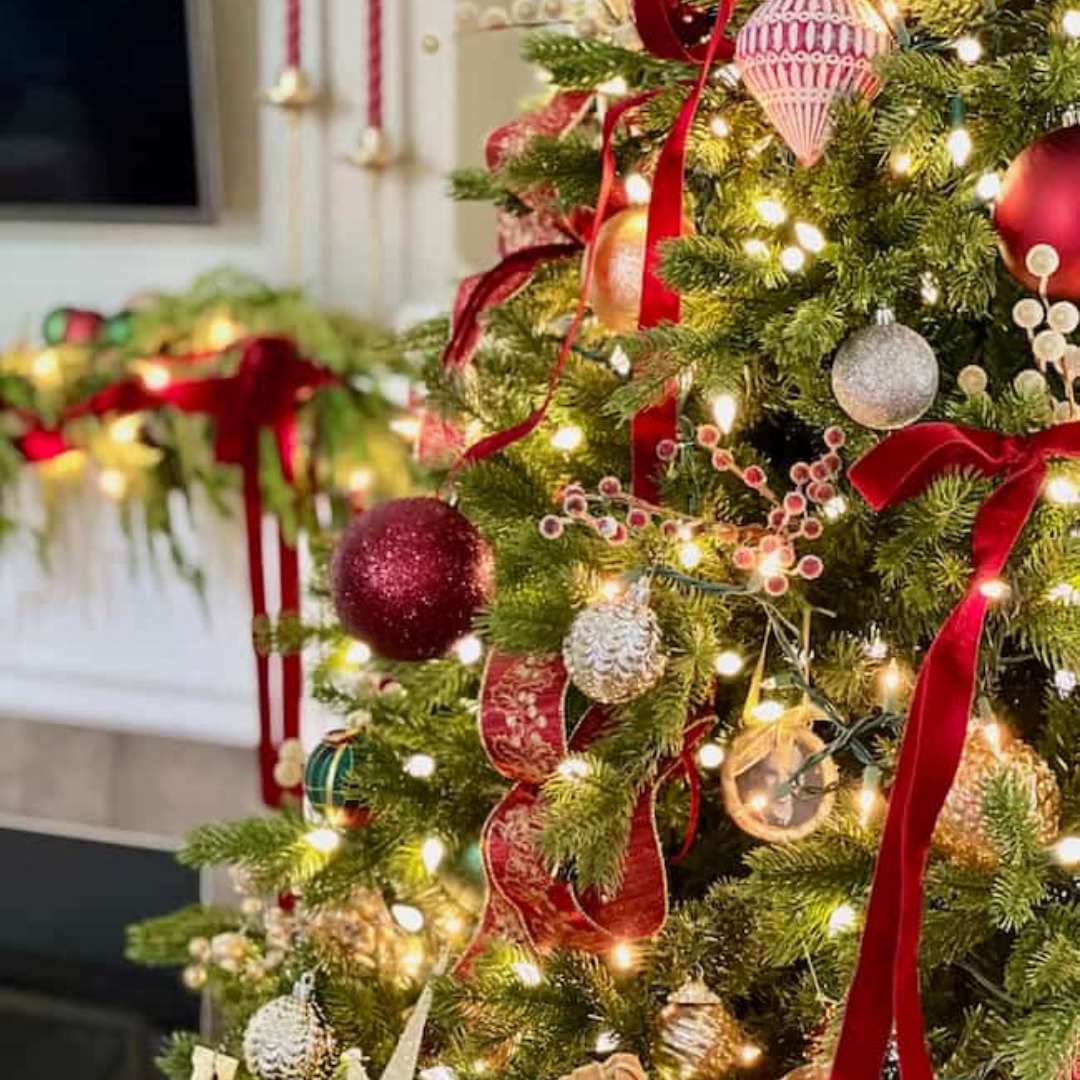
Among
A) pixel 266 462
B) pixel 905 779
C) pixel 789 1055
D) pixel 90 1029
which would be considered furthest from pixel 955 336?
pixel 90 1029

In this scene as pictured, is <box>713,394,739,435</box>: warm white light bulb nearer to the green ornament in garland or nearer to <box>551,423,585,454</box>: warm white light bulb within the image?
<box>551,423,585,454</box>: warm white light bulb

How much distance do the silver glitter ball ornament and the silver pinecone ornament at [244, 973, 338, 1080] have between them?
0.51 meters

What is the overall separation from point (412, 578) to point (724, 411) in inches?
8.6

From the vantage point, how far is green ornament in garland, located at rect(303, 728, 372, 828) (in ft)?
3.21

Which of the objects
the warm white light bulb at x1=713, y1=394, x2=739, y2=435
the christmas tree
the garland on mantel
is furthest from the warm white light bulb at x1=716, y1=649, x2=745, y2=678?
the garland on mantel

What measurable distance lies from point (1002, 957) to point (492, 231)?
1109mm

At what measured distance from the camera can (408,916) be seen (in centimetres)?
100

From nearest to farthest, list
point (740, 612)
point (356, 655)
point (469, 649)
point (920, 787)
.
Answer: point (920, 787), point (740, 612), point (469, 649), point (356, 655)

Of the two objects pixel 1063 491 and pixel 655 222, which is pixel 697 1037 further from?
pixel 655 222

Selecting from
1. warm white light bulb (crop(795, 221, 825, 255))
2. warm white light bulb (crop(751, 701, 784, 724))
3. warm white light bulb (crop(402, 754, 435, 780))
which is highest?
warm white light bulb (crop(795, 221, 825, 255))

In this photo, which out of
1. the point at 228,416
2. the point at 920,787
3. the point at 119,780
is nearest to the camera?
the point at 920,787

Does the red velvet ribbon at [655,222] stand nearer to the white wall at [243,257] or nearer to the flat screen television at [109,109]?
the white wall at [243,257]

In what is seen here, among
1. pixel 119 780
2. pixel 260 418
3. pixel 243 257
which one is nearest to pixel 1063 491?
pixel 260 418

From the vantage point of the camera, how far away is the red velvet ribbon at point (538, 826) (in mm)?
822
